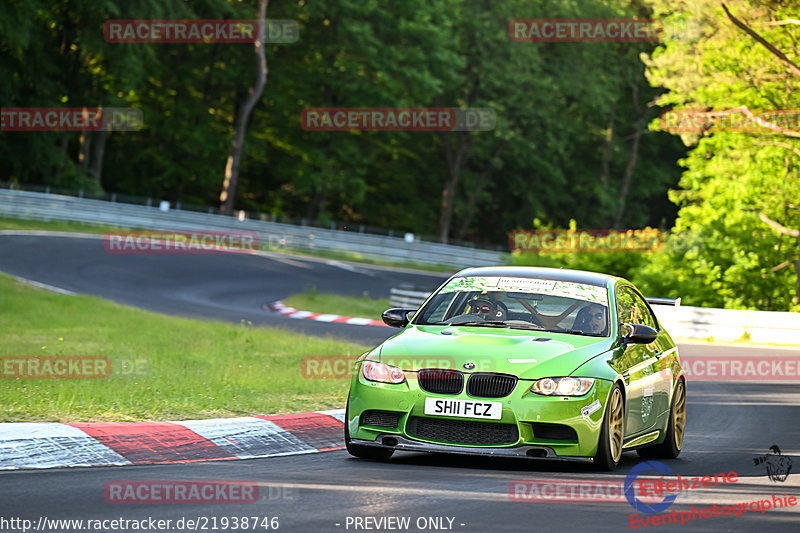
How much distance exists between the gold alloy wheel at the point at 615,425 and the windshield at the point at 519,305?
0.78 metres

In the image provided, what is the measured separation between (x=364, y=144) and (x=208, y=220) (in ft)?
70.5

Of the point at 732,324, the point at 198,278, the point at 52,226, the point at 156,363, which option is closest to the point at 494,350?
the point at 156,363

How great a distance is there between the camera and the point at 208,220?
4859cm

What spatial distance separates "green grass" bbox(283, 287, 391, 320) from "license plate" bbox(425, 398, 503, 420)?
2174 cm

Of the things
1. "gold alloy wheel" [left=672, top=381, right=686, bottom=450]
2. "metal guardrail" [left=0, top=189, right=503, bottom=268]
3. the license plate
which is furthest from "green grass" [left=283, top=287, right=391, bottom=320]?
the license plate

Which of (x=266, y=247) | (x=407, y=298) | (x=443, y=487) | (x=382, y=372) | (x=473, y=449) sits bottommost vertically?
(x=407, y=298)

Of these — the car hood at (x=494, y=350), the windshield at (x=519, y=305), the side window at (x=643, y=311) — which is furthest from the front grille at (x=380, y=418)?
the side window at (x=643, y=311)

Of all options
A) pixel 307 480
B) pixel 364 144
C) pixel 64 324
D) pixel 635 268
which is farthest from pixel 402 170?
pixel 307 480

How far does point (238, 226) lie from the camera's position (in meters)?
48.8

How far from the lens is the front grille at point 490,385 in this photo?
9.04 metres

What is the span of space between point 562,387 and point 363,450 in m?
1.63

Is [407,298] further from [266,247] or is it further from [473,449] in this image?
[473,449]

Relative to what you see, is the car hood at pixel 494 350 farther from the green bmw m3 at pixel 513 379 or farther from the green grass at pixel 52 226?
the green grass at pixel 52 226

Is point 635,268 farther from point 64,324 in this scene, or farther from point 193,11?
point 193,11
